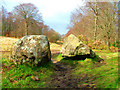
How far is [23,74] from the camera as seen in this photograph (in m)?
3.99

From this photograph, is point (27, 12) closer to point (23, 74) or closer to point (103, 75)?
point (23, 74)

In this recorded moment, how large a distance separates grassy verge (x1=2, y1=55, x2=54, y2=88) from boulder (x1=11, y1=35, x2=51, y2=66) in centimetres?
26

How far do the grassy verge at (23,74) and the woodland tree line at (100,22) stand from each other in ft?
15.5

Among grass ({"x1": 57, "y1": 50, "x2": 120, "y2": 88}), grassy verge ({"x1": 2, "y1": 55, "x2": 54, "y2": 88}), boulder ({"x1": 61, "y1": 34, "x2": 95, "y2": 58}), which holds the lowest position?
grassy verge ({"x1": 2, "y1": 55, "x2": 54, "y2": 88})

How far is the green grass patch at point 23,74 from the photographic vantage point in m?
3.37

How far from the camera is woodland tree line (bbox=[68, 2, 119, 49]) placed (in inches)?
392

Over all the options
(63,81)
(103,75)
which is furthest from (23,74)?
(103,75)

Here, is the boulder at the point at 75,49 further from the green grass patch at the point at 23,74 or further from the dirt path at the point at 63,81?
the dirt path at the point at 63,81

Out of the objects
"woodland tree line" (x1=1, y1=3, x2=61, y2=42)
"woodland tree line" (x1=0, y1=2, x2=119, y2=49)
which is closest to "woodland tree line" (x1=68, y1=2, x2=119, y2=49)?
"woodland tree line" (x1=0, y1=2, x2=119, y2=49)

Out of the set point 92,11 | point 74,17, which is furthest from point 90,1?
point 74,17

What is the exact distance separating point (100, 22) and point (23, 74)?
1202 centimetres

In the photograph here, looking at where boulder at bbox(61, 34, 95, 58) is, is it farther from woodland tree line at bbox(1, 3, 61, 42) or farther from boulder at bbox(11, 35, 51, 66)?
woodland tree line at bbox(1, 3, 61, 42)

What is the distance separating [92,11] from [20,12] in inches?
438

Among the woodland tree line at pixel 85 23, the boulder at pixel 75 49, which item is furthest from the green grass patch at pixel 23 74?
the woodland tree line at pixel 85 23
